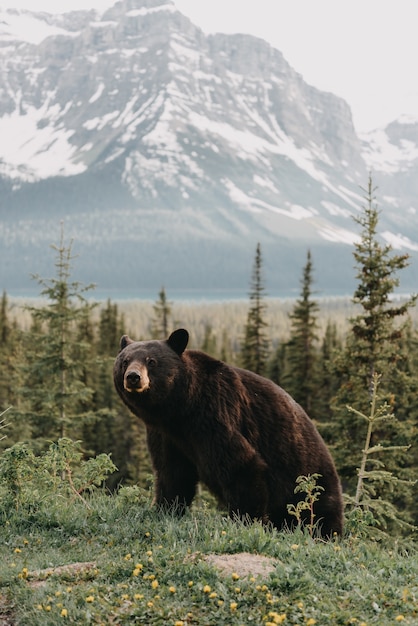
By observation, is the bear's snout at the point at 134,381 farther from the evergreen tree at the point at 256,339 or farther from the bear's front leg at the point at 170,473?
the evergreen tree at the point at 256,339

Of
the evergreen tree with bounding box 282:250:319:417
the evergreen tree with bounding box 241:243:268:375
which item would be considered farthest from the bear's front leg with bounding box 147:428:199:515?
the evergreen tree with bounding box 241:243:268:375

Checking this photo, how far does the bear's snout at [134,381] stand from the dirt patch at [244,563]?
1.88 metres

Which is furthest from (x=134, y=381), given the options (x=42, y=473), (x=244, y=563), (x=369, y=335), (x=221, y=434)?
(x=369, y=335)

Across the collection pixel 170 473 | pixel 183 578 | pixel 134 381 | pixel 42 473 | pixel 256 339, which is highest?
pixel 134 381

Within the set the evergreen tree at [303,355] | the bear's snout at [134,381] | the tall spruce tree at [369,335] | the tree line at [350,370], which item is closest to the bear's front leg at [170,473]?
the bear's snout at [134,381]

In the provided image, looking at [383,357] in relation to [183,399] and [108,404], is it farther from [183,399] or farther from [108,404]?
[108,404]

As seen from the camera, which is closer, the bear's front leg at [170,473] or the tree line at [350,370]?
the bear's front leg at [170,473]

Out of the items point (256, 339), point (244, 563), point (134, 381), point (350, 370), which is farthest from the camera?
point (256, 339)

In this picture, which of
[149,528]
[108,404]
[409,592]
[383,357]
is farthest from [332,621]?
[108,404]

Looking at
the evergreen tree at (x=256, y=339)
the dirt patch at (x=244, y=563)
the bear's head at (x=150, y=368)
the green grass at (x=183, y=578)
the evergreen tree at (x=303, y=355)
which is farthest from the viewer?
the evergreen tree at (x=256, y=339)

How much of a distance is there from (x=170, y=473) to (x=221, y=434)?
92cm

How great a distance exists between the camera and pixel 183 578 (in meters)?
5.50

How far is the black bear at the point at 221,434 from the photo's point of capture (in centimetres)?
745

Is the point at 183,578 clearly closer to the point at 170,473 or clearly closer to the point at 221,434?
the point at 221,434
